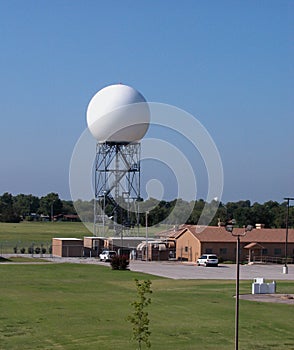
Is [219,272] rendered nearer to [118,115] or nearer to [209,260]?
[209,260]

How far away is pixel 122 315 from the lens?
3306 cm

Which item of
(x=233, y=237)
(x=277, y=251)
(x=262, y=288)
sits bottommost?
(x=262, y=288)

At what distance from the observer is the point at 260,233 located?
8312cm

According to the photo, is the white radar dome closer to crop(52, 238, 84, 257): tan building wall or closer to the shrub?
crop(52, 238, 84, 257): tan building wall

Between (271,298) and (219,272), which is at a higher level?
(219,272)

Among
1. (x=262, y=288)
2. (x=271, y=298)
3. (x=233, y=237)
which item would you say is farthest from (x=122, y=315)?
(x=233, y=237)

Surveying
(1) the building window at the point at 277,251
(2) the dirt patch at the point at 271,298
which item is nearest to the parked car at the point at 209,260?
(1) the building window at the point at 277,251

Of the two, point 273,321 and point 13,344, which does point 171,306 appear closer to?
point 273,321

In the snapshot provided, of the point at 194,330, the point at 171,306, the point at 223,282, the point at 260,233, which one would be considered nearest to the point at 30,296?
the point at 171,306

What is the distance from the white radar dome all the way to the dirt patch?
41.6 meters

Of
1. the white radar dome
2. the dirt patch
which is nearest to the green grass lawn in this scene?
the dirt patch

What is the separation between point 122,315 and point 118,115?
163 ft

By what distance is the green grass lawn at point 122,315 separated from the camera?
26719 mm

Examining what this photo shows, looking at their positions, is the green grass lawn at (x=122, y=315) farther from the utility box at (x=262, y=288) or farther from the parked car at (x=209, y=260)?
the parked car at (x=209, y=260)
